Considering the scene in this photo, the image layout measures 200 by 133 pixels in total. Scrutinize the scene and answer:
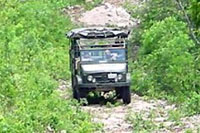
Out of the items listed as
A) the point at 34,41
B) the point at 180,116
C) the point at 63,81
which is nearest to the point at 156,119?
the point at 180,116

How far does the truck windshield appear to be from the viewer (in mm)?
22406

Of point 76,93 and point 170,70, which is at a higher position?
point 170,70

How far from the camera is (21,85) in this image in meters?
20.1

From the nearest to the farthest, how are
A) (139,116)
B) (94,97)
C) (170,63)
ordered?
(139,116) → (94,97) → (170,63)

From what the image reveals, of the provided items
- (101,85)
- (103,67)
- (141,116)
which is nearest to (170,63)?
(103,67)

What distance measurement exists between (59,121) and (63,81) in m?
11.8

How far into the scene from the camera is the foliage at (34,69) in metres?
15.7

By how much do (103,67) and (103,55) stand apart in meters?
0.41

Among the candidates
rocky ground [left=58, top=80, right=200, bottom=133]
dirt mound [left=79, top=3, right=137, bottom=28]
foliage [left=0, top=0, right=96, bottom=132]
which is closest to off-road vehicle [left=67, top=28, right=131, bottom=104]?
rocky ground [left=58, top=80, right=200, bottom=133]

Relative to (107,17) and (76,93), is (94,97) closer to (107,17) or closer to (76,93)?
(76,93)

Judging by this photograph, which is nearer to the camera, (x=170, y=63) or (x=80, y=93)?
(x=80, y=93)

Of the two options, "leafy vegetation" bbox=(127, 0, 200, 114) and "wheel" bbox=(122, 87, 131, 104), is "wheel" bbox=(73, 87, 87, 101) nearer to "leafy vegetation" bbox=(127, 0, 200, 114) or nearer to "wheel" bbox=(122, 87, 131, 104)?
"wheel" bbox=(122, 87, 131, 104)

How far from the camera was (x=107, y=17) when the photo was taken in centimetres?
4166

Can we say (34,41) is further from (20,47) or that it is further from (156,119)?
(156,119)
